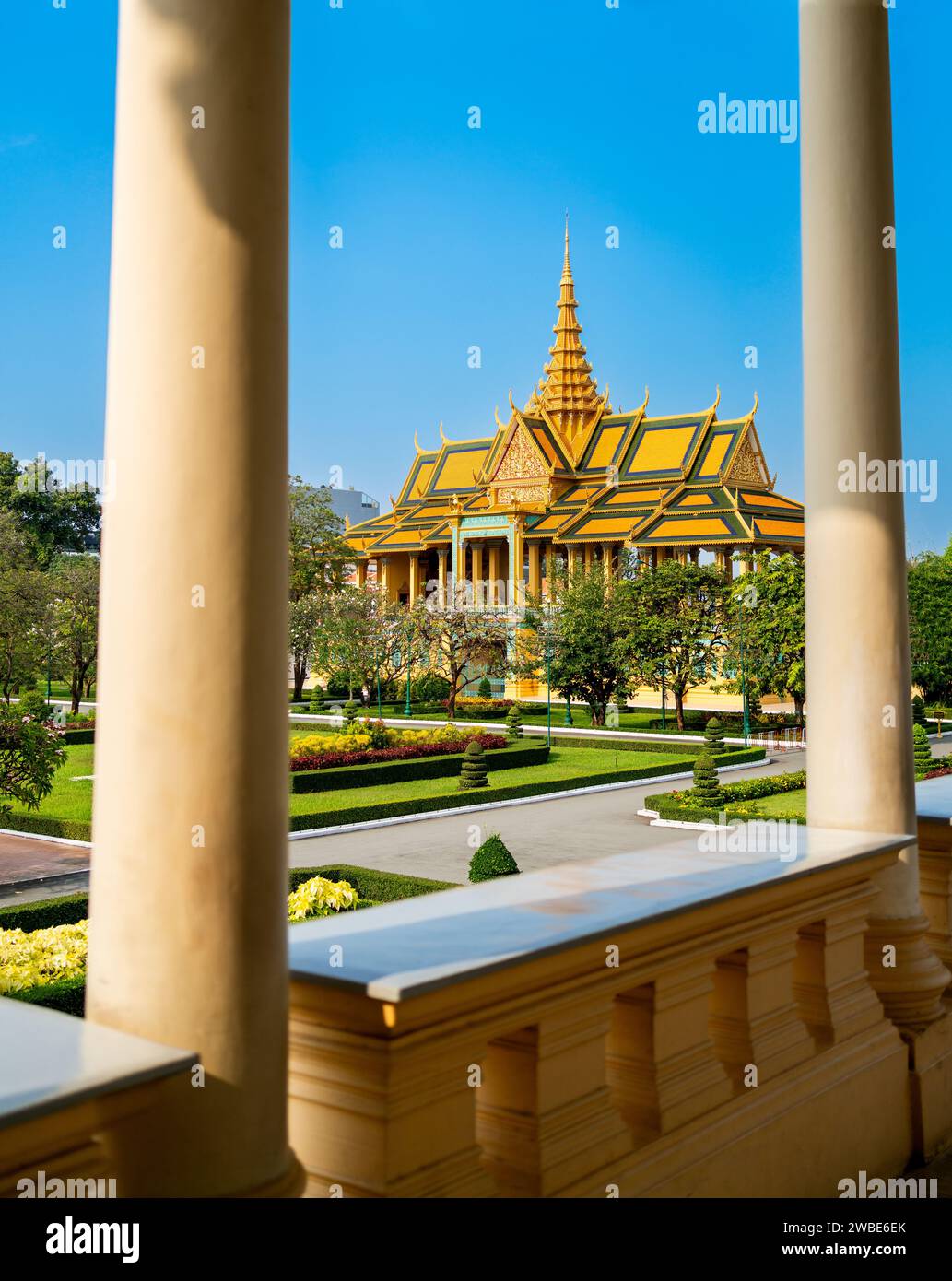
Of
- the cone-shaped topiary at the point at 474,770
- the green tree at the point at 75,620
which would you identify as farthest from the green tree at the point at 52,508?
the cone-shaped topiary at the point at 474,770

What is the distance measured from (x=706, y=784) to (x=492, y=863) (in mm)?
7075

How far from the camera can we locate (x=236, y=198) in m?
2.07

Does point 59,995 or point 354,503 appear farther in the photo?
point 354,503

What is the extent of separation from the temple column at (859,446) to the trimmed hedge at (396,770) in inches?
655

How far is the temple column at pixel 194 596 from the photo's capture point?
2.04 m

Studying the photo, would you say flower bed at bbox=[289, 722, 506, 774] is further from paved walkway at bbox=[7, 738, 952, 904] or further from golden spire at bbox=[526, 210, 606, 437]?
golden spire at bbox=[526, 210, 606, 437]

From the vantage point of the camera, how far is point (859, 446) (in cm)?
398

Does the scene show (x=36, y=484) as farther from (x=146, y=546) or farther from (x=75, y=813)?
(x=146, y=546)

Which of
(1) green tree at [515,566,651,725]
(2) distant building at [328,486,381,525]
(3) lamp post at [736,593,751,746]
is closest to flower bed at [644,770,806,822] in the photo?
(3) lamp post at [736,593,751,746]

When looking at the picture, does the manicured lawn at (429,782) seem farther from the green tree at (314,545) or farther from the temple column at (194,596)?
the green tree at (314,545)

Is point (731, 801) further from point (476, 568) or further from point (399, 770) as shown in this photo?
point (476, 568)

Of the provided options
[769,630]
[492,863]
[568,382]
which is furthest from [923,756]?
[568,382]

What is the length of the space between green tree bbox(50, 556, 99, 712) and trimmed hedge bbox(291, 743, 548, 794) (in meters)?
12.8

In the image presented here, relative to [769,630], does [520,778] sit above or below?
below
